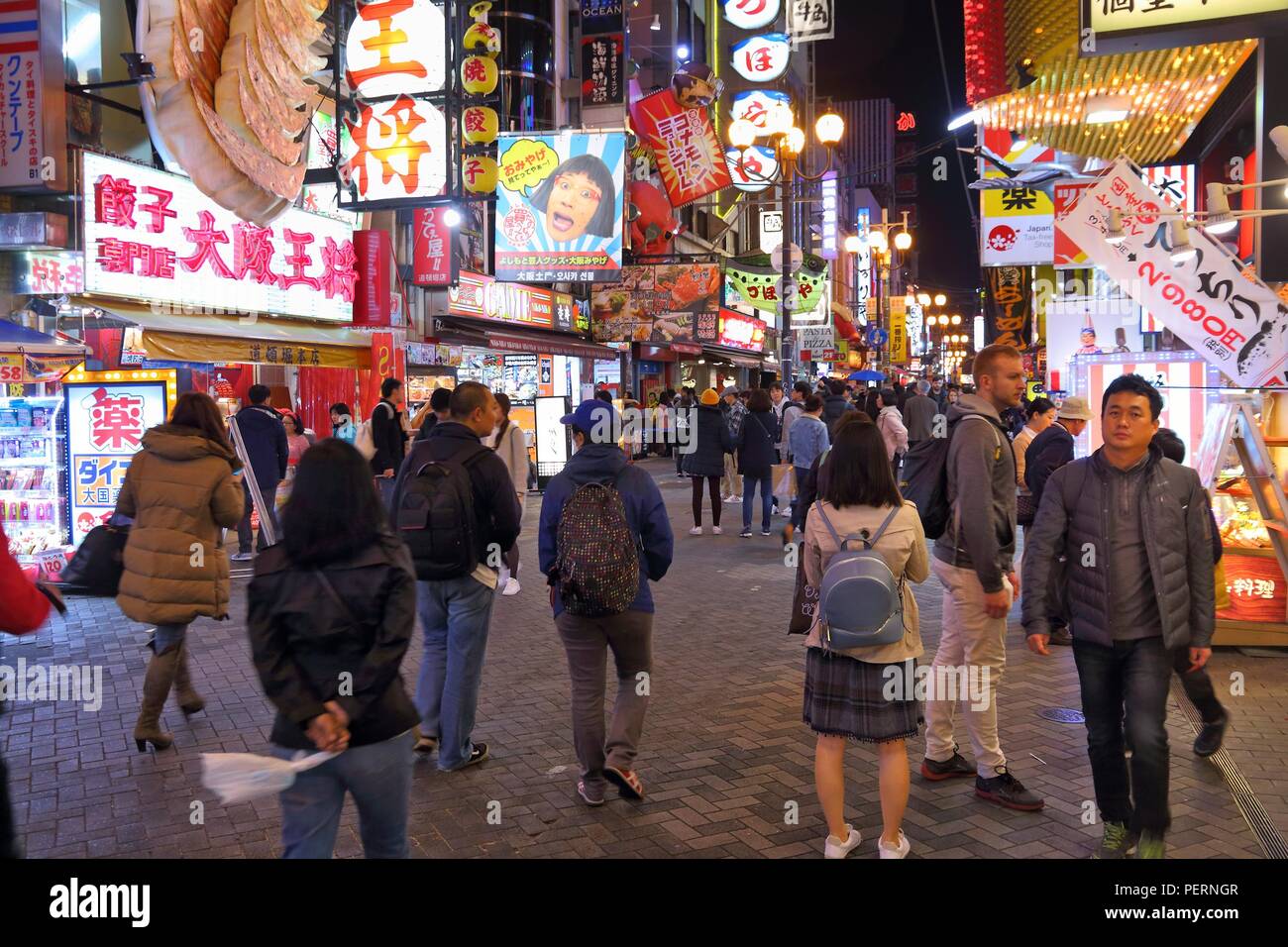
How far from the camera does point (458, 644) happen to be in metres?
5.37

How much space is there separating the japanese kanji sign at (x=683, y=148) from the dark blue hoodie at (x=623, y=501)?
16.5m

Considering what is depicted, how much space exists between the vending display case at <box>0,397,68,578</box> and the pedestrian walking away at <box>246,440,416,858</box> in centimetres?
831

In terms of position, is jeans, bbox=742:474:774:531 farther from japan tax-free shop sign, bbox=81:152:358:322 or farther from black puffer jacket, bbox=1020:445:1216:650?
black puffer jacket, bbox=1020:445:1216:650

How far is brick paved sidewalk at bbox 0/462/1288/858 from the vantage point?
14.9 ft

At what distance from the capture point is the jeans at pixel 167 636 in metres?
5.77

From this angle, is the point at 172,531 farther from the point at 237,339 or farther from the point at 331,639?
the point at 237,339

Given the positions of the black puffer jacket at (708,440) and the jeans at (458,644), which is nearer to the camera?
the jeans at (458,644)

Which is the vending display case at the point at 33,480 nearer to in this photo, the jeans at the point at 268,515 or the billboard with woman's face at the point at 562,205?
the jeans at the point at 268,515

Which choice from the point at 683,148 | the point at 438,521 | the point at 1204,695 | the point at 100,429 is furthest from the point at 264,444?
the point at 683,148

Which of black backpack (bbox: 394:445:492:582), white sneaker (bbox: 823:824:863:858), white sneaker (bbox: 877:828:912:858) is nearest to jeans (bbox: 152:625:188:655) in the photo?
black backpack (bbox: 394:445:492:582)

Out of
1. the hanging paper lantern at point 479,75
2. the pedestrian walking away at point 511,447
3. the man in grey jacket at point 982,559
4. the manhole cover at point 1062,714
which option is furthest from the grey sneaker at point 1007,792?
the hanging paper lantern at point 479,75

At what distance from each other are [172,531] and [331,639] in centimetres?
301
